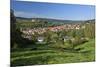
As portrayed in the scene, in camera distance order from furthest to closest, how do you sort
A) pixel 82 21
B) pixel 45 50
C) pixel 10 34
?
1. pixel 82 21
2. pixel 45 50
3. pixel 10 34

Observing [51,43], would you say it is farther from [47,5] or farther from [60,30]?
[47,5]

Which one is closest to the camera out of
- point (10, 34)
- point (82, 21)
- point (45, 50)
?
point (10, 34)

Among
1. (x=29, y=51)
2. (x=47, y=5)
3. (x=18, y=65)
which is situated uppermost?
(x=47, y=5)

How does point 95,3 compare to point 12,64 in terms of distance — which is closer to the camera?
point 12,64

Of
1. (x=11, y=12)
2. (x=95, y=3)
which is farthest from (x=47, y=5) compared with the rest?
(x=95, y=3)

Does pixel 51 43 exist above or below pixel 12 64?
above

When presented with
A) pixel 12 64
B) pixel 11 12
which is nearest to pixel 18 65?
pixel 12 64
